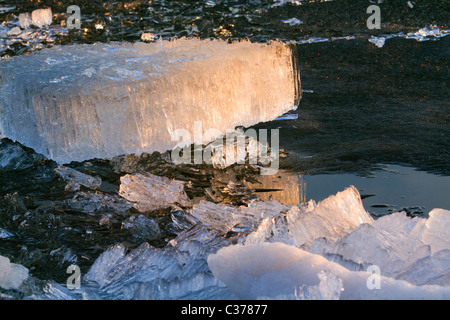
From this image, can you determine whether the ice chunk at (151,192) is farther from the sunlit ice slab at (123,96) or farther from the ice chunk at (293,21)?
the ice chunk at (293,21)

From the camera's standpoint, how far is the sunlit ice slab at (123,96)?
2.74 meters

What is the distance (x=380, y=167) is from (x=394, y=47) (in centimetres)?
217

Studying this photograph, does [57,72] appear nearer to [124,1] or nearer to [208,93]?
[208,93]

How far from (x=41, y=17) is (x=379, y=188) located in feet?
13.6

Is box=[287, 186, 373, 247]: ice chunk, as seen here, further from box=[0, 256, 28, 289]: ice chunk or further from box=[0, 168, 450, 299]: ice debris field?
box=[0, 256, 28, 289]: ice chunk

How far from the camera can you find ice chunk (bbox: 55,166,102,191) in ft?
8.42

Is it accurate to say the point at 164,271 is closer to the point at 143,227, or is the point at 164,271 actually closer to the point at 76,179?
the point at 143,227

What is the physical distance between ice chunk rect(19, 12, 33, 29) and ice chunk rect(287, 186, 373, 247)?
4.25 m

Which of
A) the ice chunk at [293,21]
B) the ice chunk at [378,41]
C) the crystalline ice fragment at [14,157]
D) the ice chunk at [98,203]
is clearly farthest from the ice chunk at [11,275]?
the ice chunk at [293,21]

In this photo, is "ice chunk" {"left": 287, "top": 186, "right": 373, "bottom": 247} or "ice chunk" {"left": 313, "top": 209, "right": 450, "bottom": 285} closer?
"ice chunk" {"left": 313, "top": 209, "right": 450, "bottom": 285}

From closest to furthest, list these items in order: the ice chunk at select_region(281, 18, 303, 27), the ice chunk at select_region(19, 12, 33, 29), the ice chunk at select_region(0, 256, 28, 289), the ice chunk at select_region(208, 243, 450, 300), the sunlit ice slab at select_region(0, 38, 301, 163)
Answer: the ice chunk at select_region(208, 243, 450, 300)
the ice chunk at select_region(0, 256, 28, 289)
the sunlit ice slab at select_region(0, 38, 301, 163)
the ice chunk at select_region(281, 18, 303, 27)
the ice chunk at select_region(19, 12, 33, 29)

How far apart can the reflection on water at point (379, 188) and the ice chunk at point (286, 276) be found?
0.80 metres

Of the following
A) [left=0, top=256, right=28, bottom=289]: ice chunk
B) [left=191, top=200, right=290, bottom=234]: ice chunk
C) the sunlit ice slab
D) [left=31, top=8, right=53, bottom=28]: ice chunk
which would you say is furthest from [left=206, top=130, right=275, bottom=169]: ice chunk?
[left=31, top=8, right=53, bottom=28]: ice chunk
